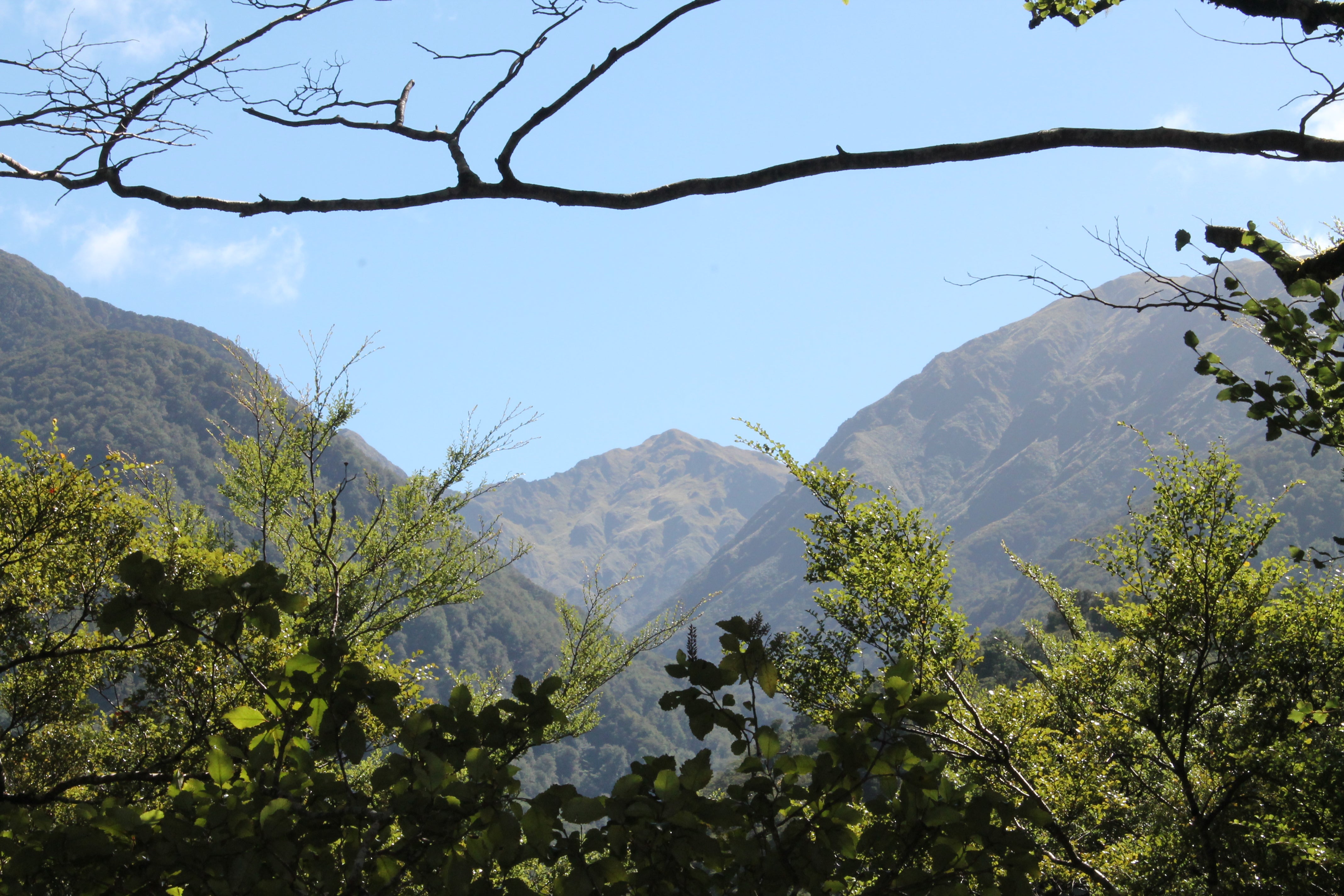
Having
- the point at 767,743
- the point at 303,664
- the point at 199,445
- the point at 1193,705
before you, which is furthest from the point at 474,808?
the point at 199,445

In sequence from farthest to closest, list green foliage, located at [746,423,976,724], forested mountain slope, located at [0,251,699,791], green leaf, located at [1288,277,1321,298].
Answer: forested mountain slope, located at [0,251,699,791], green foliage, located at [746,423,976,724], green leaf, located at [1288,277,1321,298]

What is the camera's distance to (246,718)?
152 centimetres

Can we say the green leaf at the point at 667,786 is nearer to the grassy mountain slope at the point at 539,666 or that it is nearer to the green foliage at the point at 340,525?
the green foliage at the point at 340,525

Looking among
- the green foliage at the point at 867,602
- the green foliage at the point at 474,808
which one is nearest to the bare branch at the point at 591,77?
the green foliage at the point at 474,808

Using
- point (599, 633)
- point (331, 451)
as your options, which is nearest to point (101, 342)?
point (331, 451)

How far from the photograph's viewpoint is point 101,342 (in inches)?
5472

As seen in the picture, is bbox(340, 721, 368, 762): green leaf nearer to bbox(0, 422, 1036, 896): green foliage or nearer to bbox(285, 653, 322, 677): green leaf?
bbox(0, 422, 1036, 896): green foliage

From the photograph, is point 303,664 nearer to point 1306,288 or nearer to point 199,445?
point 1306,288

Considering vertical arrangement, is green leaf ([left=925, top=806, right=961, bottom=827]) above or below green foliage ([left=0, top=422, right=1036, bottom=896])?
below

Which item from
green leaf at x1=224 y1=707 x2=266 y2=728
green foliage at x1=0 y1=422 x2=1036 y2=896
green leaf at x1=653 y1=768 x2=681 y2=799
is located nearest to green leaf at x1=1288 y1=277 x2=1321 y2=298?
green foliage at x1=0 y1=422 x2=1036 y2=896

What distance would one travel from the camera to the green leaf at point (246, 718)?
1500 mm

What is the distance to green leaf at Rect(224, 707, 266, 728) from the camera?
59.1 inches

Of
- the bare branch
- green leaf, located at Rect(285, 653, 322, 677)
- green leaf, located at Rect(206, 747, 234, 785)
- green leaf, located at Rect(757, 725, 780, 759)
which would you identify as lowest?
green leaf, located at Rect(757, 725, 780, 759)

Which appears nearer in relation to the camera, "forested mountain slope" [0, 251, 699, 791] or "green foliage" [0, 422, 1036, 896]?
"green foliage" [0, 422, 1036, 896]
